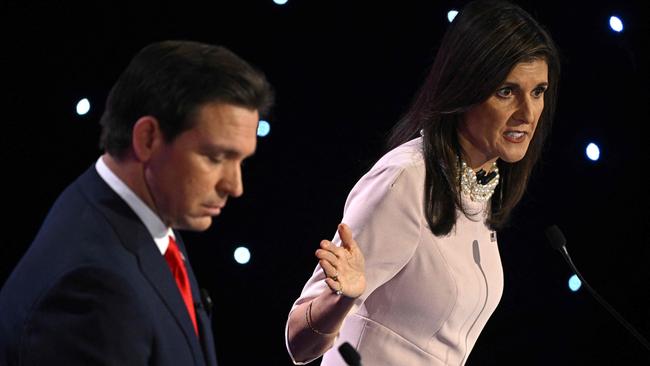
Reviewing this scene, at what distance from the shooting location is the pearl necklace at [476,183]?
8.14 feet

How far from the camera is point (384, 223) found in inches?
89.7

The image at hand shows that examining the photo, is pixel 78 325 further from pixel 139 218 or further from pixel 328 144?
pixel 328 144

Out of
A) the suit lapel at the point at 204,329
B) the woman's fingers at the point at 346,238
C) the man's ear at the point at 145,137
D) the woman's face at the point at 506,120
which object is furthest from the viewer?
the woman's face at the point at 506,120

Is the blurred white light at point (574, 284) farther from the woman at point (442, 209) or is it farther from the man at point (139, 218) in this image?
the man at point (139, 218)

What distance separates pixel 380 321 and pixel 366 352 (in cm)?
7

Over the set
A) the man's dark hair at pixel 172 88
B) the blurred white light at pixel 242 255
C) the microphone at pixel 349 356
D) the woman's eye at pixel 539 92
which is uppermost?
the woman's eye at pixel 539 92

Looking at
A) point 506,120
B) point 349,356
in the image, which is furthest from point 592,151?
point 349,356

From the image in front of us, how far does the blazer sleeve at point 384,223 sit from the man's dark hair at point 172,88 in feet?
2.40

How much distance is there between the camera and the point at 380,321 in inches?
92.0

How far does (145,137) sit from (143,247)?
0.16 m

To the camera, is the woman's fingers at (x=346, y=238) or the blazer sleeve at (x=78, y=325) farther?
the woman's fingers at (x=346, y=238)

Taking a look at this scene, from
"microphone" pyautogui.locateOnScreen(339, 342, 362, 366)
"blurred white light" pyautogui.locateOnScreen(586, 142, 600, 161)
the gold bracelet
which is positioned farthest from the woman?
"blurred white light" pyautogui.locateOnScreen(586, 142, 600, 161)

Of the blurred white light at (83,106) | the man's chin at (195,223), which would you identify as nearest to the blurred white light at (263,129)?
the blurred white light at (83,106)

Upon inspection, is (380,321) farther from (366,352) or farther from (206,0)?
(206,0)
